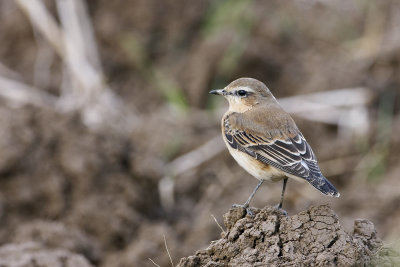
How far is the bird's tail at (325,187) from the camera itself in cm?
613

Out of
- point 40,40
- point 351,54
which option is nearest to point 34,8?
point 40,40

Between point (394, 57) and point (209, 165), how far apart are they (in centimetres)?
446

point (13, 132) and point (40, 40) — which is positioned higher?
point (40, 40)

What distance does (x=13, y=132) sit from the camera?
31.9 ft

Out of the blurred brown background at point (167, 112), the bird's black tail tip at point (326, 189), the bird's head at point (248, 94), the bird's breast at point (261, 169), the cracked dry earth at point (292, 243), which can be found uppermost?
the blurred brown background at point (167, 112)

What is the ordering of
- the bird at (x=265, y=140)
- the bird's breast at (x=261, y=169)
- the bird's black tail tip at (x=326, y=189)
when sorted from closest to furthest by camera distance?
the bird's black tail tip at (x=326, y=189) → the bird at (x=265, y=140) → the bird's breast at (x=261, y=169)

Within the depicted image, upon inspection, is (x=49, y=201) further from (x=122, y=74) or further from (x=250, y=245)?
(x=122, y=74)

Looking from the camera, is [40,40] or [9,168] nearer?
[9,168]

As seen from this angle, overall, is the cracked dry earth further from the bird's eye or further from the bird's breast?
the bird's eye

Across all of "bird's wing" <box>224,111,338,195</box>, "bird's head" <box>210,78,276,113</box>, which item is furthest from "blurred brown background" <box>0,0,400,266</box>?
"bird's head" <box>210,78,276,113</box>

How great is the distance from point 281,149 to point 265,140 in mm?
303

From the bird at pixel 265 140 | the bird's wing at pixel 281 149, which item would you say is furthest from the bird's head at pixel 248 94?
the bird's wing at pixel 281 149

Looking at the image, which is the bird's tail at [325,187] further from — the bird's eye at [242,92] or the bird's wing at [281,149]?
the bird's eye at [242,92]

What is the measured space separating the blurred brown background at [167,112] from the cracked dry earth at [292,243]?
6.27ft
